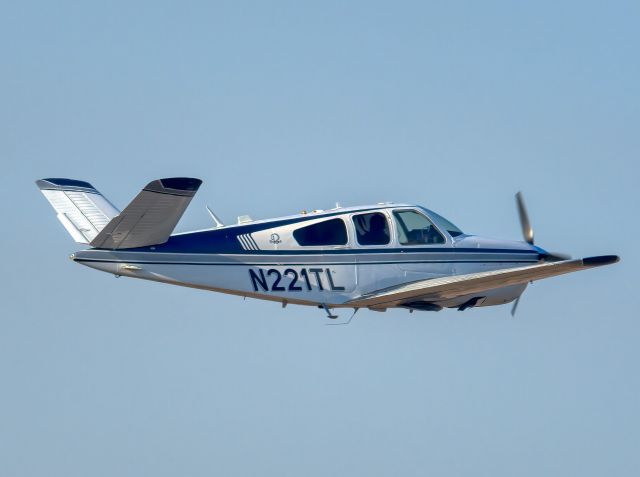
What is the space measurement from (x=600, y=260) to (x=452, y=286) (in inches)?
123

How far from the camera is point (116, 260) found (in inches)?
1009

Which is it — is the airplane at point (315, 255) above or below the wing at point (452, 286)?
above

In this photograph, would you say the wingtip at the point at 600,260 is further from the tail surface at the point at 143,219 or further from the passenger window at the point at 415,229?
the tail surface at the point at 143,219

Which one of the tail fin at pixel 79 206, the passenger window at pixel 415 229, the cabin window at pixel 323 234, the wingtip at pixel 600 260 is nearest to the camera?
the wingtip at pixel 600 260

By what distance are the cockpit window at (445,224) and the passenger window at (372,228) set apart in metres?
1.12

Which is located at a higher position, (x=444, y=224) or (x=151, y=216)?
(x=151, y=216)

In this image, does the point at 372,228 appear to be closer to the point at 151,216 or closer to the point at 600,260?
Answer: the point at 151,216

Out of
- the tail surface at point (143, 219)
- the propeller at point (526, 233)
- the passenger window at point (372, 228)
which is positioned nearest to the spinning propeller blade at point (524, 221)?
the propeller at point (526, 233)

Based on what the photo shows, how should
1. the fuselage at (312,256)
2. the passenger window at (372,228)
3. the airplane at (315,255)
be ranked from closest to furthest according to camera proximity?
the airplane at (315,255) < the fuselage at (312,256) < the passenger window at (372,228)

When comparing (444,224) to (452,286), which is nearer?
(452,286)

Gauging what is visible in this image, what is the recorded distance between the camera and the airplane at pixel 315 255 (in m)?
25.6

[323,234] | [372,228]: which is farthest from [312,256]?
[372,228]

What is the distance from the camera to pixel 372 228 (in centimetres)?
2733

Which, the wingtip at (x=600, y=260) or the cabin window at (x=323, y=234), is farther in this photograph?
the cabin window at (x=323, y=234)
